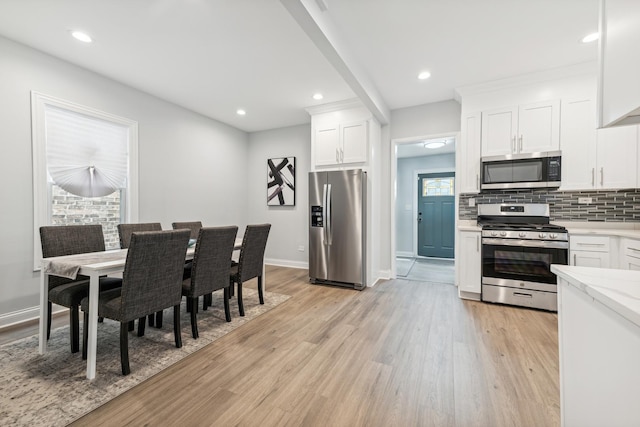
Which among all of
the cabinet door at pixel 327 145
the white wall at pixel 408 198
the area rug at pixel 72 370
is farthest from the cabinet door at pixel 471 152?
the area rug at pixel 72 370

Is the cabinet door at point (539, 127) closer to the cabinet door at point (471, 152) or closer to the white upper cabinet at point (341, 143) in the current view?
the cabinet door at point (471, 152)

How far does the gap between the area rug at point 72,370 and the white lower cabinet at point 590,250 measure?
11.5 ft

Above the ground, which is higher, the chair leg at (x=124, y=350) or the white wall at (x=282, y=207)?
the white wall at (x=282, y=207)

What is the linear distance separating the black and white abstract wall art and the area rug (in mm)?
2856

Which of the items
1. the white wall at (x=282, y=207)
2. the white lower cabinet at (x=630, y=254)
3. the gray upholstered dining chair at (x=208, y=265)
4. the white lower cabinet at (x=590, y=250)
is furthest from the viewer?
the white wall at (x=282, y=207)

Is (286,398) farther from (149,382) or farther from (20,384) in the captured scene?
(20,384)

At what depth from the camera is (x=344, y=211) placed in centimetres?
383

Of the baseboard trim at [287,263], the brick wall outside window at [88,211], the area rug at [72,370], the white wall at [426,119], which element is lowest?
the area rug at [72,370]

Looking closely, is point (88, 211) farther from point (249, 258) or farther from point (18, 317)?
point (249, 258)

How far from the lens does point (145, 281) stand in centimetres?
187

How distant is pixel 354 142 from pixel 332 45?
6.04 ft

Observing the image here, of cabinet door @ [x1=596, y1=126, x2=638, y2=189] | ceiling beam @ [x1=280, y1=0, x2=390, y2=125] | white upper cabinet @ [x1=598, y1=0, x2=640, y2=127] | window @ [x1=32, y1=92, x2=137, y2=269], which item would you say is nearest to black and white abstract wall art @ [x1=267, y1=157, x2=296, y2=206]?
ceiling beam @ [x1=280, y1=0, x2=390, y2=125]

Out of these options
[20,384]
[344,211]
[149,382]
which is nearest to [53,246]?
→ [20,384]

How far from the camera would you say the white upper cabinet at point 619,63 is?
77 centimetres
